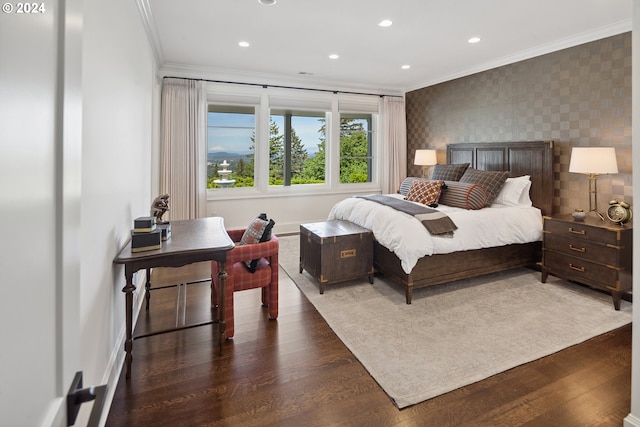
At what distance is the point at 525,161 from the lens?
13.9 ft

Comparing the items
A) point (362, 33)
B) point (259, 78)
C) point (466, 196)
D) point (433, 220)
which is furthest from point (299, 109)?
point (433, 220)

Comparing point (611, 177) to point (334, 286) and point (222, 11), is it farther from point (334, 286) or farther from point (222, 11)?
point (222, 11)

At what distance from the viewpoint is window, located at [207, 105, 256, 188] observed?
18.0 feet

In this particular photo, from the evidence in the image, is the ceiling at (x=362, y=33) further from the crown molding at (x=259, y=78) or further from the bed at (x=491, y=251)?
the bed at (x=491, y=251)

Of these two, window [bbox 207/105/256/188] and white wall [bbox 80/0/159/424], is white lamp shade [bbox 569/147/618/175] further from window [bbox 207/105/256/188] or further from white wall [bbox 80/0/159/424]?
window [bbox 207/105/256/188]

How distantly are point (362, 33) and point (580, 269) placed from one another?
129 inches

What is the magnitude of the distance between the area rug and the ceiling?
2.66m

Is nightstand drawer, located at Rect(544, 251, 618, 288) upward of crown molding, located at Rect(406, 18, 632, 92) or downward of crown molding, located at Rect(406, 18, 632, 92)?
downward

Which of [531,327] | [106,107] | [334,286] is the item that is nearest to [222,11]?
[106,107]

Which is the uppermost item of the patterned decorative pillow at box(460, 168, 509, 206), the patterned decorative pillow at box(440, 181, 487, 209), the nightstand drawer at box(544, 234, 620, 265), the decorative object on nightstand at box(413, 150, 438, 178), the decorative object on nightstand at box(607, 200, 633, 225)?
the decorative object on nightstand at box(413, 150, 438, 178)

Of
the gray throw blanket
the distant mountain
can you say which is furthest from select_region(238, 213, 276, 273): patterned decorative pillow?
the distant mountain

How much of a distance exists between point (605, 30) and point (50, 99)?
4.74 metres

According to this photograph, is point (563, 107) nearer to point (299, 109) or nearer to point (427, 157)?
point (427, 157)

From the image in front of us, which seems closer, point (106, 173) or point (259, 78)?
point (106, 173)
